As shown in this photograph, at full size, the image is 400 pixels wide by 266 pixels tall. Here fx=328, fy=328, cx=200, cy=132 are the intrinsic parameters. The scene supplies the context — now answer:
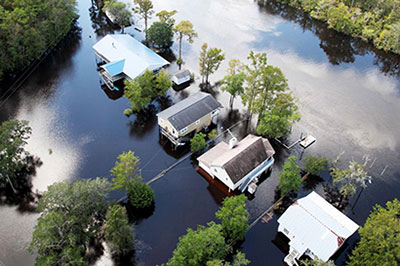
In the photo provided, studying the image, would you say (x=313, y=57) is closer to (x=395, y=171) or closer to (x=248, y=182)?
(x=395, y=171)

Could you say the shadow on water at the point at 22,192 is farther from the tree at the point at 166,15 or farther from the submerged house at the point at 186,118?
the tree at the point at 166,15

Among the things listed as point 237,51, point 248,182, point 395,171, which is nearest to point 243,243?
point 248,182

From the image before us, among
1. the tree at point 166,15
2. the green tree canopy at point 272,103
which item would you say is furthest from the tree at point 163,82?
the tree at point 166,15

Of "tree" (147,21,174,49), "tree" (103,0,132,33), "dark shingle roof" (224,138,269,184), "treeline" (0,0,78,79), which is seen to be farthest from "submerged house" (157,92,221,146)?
"tree" (103,0,132,33)

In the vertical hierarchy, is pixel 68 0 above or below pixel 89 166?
above

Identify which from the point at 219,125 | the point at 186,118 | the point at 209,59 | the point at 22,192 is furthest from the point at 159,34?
the point at 22,192
